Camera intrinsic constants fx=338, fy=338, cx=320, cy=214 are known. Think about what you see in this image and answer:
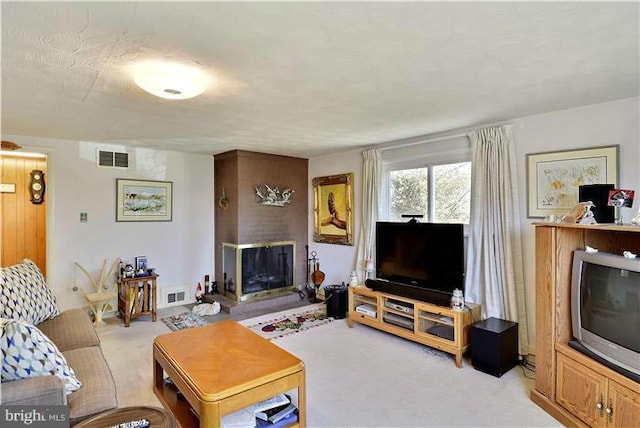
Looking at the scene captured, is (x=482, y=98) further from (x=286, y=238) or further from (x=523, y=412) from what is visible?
(x=286, y=238)

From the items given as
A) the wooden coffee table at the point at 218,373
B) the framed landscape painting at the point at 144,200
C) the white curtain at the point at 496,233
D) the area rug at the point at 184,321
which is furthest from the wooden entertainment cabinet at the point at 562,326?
the framed landscape painting at the point at 144,200

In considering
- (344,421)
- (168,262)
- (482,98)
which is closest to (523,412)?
(344,421)

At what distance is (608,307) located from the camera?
203 cm

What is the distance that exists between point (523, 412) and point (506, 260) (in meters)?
1.29

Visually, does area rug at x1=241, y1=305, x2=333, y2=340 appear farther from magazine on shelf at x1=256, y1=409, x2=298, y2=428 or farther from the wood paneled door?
the wood paneled door

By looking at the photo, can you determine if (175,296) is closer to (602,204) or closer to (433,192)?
(433,192)

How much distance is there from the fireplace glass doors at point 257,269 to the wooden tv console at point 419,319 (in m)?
1.53

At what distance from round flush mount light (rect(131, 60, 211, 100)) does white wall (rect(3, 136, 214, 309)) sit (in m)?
2.75

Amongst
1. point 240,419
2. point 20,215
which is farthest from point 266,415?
point 20,215

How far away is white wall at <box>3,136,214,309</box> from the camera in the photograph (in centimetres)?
411

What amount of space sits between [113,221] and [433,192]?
4.12 meters

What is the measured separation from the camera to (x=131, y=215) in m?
4.62

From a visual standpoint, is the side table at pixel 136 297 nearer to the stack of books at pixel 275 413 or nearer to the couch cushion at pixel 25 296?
the couch cushion at pixel 25 296

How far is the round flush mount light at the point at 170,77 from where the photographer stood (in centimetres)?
195
